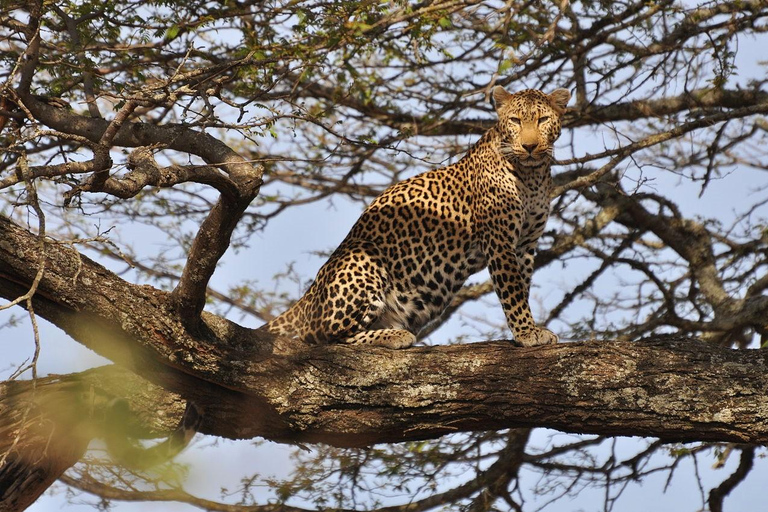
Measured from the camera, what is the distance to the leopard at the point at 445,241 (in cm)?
701

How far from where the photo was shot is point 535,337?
6.50 meters

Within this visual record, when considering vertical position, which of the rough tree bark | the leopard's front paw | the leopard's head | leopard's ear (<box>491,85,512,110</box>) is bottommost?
the rough tree bark

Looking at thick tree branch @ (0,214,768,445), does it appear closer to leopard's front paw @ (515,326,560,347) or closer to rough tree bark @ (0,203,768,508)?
rough tree bark @ (0,203,768,508)

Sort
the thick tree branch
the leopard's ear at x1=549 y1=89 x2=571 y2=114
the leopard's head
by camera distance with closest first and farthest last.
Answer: the thick tree branch → the leopard's head → the leopard's ear at x1=549 y1=89 x2=571 y2=114

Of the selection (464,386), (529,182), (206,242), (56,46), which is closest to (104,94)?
(206,242)

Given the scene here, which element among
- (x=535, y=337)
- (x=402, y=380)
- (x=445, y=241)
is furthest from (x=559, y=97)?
(x=402, y=380)

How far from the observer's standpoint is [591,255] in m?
9.71

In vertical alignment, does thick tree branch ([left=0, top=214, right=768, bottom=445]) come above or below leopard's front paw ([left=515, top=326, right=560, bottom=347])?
below

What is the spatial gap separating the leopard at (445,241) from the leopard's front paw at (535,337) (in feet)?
0.92

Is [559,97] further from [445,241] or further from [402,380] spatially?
[402,380]

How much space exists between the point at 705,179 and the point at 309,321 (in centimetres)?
408

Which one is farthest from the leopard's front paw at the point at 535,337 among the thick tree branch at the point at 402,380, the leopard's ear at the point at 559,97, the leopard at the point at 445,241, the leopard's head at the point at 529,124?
the leopard's ear at the point at 559,97

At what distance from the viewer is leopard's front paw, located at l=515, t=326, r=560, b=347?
21.0ft

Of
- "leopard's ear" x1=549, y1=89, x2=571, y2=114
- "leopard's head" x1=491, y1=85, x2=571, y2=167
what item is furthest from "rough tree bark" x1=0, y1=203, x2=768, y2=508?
"leopard's ear" x1=549, y1=89, x2=571, y2=114
